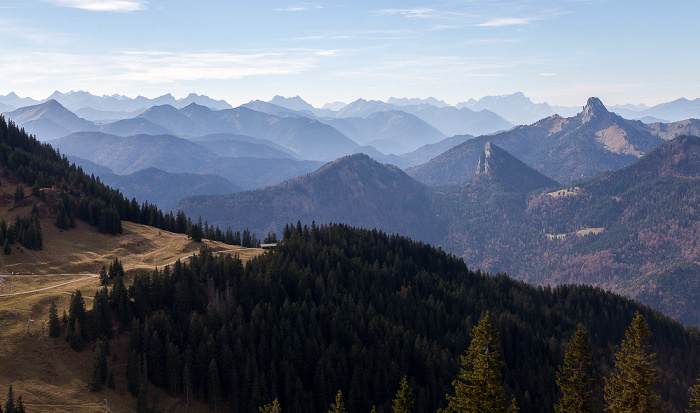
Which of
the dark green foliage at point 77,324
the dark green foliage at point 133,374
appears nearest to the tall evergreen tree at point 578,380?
the dark green foliage at point 133,374

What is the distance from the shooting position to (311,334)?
417ft

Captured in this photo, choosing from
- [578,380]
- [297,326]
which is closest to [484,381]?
[578,380]

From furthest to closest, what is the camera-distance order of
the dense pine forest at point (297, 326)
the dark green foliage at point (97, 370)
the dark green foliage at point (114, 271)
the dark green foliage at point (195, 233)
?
the dark green foliage at point (195, 233) → the dark green foliage at point (114, 271) → the dense pine forest at point (297, 326) → the dark green foliage at point (97, 370)

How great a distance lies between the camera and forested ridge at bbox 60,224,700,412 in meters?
108

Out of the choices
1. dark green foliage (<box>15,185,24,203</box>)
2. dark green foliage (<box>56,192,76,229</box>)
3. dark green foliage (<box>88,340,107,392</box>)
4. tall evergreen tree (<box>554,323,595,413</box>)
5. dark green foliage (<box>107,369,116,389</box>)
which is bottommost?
dark green foliage (<box>107,369,116,389</box>)

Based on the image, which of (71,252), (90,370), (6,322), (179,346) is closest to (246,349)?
(179,346)

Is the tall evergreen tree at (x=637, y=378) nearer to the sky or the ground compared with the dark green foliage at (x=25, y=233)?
nearer to the ground

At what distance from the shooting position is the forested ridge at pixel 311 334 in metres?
108

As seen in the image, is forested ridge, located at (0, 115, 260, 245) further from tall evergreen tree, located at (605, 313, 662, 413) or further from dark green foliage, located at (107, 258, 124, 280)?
tall evergreen tree, located at (605, 313, 662, 413)

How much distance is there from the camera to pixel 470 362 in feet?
191

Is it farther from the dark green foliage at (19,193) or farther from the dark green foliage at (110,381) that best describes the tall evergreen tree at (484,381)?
the dark green foliage at (19,193)

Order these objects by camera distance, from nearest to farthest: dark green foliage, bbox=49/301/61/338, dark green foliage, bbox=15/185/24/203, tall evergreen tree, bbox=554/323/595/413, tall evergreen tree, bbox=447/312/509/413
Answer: tall evergreen tree, bbox=447/312/509/413, tall evergreen tree, bbox=554/323/595/413, dark green foliage, bbox=49/301/61/338, dark green foliage, bbox=15/185/24/203

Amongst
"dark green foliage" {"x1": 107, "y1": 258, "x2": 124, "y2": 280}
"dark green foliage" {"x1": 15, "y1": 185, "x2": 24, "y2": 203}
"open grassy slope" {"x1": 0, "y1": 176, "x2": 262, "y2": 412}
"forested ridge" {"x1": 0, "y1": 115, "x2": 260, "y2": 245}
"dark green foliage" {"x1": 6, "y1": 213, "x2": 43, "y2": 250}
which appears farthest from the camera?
"dark green foliage" {"x1": 15, "y1": 185, "x2": 24, "y2": 203}

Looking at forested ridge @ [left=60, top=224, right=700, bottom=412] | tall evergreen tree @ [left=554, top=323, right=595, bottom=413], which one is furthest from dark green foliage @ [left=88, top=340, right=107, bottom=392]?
tall evergreen tree @ [left=554, top=323, right=595, bottom=413]
